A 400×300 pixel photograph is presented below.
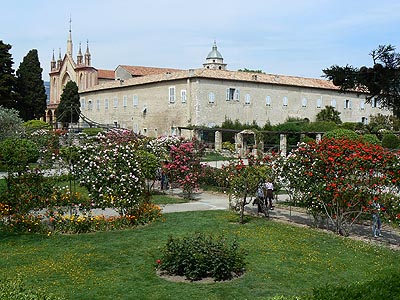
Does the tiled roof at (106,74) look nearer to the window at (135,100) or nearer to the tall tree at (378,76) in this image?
the window at (135,100)

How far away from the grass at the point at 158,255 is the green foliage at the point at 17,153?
12.2ft

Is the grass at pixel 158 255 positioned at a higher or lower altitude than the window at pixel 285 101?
lower

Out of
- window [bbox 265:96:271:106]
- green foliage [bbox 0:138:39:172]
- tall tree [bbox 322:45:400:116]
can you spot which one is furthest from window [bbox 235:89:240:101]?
tall tree [bbox 322:45:400:116]

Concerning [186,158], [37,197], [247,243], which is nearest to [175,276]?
[247,243]

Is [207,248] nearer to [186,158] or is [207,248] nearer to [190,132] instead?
[186,158]

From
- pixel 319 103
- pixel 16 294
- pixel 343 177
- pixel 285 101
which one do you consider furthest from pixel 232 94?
pixel 16 294

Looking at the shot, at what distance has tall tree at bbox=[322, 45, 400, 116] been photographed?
7848 mm

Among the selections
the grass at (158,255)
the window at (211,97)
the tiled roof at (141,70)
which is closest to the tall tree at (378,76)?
the grass at (158,255)

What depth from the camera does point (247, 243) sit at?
12727mm

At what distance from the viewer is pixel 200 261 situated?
9.73 m

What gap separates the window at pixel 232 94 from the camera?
4584cm

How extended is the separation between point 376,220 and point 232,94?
107 ft

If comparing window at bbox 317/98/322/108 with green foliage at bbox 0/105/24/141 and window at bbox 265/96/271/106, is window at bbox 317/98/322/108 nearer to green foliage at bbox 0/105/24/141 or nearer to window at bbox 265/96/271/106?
window at bbox 265/96/271/106

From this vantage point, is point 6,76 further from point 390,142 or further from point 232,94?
point 390,142
